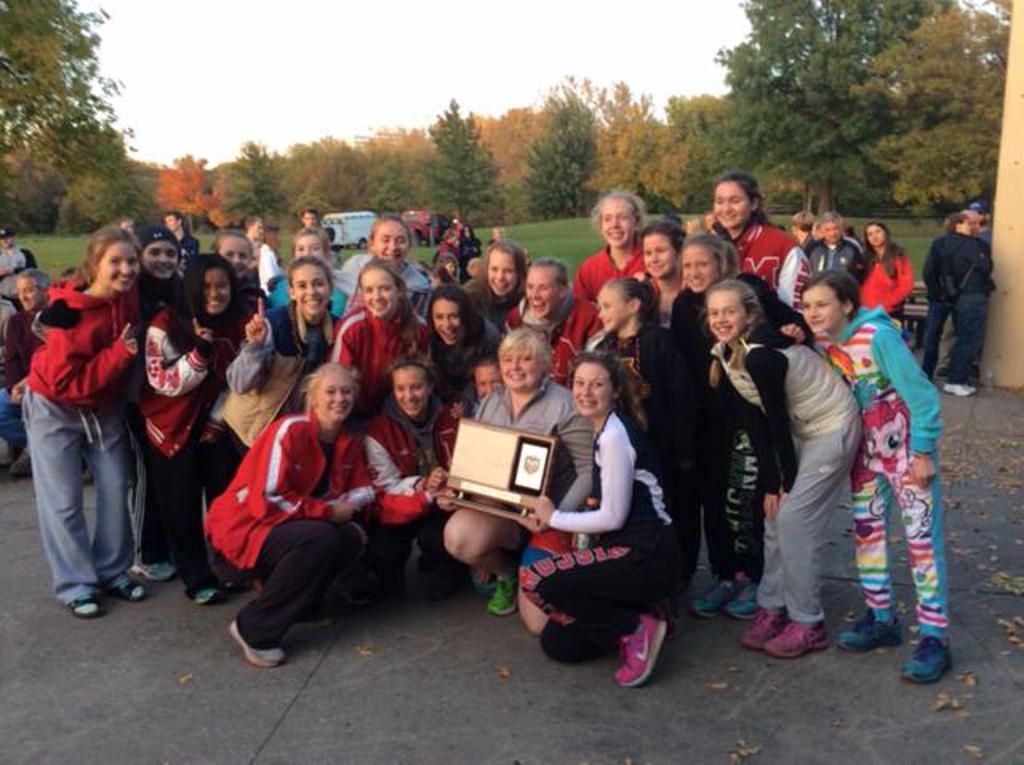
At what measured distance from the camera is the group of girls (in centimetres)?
396

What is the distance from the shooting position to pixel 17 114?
24.6 meters

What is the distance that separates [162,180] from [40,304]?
3023 inches

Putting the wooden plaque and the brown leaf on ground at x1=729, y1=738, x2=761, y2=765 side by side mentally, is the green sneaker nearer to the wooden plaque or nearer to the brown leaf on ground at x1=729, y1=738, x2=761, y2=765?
the wooden plaque

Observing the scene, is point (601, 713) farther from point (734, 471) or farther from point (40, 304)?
point (40, 304)

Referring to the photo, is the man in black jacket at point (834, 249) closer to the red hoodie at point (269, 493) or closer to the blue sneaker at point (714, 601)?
the blue sneaker at point (714, 601)

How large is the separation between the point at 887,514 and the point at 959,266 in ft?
23.3

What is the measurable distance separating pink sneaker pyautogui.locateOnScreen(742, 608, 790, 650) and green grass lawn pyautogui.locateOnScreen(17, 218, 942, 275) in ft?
83.1

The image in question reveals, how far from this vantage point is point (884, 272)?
11.0 metres

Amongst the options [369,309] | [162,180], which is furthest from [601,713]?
[162,180]

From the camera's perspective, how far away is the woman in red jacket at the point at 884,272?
35.8 feet

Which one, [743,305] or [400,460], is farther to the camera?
[400,460]

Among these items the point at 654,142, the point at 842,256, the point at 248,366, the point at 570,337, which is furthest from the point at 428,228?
the point at 248,366

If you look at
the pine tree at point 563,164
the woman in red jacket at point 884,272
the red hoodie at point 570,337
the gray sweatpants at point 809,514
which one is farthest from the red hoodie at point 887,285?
the pine tree at point 563,164

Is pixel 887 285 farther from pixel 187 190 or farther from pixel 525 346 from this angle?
pixel 187 190
